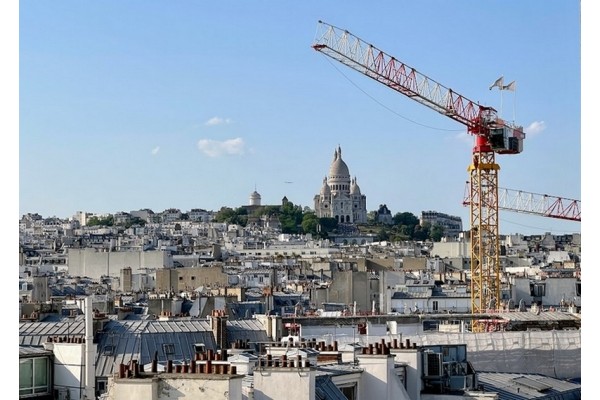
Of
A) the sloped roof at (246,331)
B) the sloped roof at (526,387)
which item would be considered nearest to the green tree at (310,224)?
the sloped roof at (246,331)

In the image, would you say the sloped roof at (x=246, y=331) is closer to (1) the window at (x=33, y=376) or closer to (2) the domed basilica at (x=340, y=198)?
(1) the window at (x=33, y=376)

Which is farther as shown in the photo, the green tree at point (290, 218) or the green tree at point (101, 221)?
the green tree at point (290, 218)

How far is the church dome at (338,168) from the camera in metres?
123

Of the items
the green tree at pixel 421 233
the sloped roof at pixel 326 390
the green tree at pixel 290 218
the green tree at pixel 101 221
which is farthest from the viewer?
the green tree at pixel 290 218

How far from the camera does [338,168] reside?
124 metres

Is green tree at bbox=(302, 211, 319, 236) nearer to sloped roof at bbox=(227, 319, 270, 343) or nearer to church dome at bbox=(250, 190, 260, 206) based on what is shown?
church dome at bbox=(250, 190, 260, 206)

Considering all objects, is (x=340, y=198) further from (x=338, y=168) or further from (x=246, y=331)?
(x=246, y=331)

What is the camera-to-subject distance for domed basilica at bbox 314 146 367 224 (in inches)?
4722

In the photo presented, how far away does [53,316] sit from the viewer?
1862cm

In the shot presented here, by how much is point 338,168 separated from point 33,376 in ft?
385

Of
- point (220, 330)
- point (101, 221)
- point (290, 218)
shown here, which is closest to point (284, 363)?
point (220, 330)

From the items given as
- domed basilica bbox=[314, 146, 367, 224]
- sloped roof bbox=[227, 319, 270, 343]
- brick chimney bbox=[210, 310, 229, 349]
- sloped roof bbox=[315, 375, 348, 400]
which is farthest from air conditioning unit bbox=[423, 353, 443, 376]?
domed basilica bbox=[314, 146, 367, 224]

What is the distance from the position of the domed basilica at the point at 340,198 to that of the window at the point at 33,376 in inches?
4324

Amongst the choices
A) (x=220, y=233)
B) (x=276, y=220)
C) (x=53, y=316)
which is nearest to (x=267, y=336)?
(x=53, y=316)
